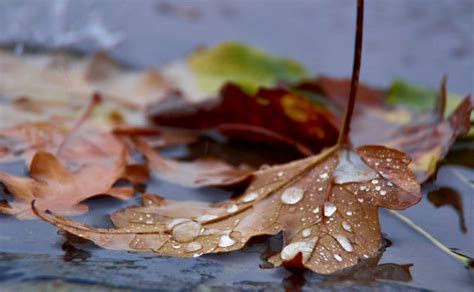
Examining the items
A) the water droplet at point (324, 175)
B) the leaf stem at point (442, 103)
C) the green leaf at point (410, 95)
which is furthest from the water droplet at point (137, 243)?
the green leaf at point (410, 95)

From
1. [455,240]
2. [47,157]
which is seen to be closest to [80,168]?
[47,157]

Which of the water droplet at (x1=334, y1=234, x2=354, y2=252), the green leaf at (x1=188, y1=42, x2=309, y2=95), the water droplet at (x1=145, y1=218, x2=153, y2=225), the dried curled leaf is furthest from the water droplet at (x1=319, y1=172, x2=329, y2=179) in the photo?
the green leaf at (x1=188, y1=42, x2=309, y2=95)

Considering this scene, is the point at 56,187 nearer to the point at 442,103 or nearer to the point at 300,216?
the point at 300,216

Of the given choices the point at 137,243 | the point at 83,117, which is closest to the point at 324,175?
the point at 137,243

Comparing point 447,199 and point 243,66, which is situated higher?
point 243,66

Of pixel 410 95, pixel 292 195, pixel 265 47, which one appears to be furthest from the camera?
pixel 265 47

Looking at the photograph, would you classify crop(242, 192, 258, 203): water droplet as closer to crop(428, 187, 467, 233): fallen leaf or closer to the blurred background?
crop(428, 187, 467, 233): fallen leaf
